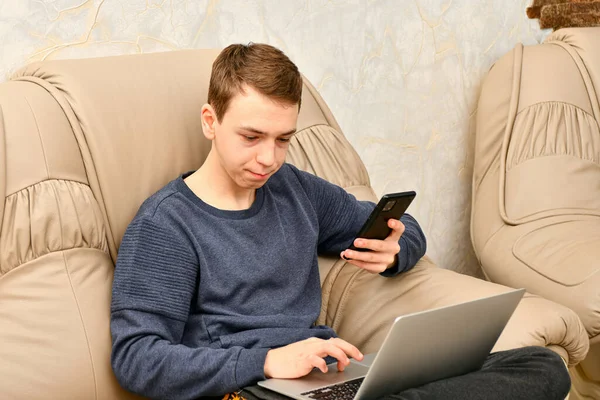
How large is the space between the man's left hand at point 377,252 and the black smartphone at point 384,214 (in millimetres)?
10

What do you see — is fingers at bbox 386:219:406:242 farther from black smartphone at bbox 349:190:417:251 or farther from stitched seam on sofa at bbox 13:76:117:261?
stitched seam on sofa at bbox 13:76:117:261

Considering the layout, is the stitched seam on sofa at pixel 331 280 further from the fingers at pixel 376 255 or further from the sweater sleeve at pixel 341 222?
the fingers at pixel 376 255

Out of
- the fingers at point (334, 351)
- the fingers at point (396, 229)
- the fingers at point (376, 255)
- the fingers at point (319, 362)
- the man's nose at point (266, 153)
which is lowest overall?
the fingers at point (319, 362)

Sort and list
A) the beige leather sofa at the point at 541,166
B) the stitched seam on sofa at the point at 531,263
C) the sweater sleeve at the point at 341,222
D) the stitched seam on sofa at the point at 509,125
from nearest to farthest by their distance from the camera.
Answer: the sweater sleeve at the point at 341,222 → the stitched seam on sofa at the point at 531,263 → the beige leather sofa at the point at 541,166 → the stitched seam on sofa at the point at 509,125

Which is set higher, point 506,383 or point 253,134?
point 253,134

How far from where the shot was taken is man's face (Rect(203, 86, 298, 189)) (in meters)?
1.30

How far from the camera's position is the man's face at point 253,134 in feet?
4.27

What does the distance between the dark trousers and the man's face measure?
36 centimetres

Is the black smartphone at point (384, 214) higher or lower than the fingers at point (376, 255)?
higher

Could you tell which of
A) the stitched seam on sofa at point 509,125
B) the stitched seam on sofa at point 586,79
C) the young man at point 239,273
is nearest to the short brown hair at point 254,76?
the young man at point 239,273

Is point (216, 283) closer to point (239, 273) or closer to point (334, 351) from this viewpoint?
point (239, 273)

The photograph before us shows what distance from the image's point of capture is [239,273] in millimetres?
1349

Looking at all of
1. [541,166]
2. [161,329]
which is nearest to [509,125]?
[541,166]

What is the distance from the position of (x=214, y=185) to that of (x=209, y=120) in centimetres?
11
